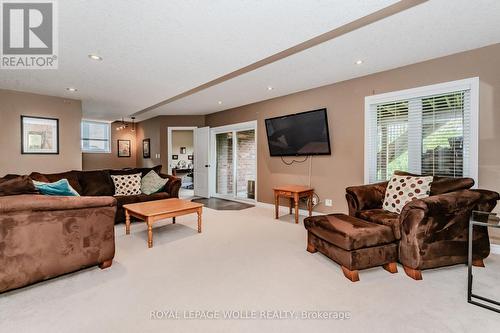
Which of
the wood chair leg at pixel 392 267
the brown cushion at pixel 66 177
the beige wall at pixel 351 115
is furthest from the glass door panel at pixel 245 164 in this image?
the wood chair leg at pixel 392 267

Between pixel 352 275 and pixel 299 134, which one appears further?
pixel 299 134

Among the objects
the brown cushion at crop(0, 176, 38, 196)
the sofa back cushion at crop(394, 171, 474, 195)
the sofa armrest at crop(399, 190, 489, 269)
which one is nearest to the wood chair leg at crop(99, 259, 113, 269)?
the brown cushion at crop(0, 176, 38, 196)

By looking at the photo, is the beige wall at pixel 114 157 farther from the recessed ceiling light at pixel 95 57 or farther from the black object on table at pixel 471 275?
the black object on table at pixel 471 275

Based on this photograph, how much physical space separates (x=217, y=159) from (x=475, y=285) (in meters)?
5.51

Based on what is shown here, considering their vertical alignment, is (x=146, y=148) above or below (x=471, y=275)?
Answer: above

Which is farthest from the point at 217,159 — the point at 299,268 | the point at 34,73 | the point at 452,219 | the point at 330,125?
the point at 452,219

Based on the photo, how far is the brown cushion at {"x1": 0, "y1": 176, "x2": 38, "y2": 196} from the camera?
196 centimetres

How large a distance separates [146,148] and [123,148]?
3.63ft

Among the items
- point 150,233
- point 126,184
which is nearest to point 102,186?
point 126,184

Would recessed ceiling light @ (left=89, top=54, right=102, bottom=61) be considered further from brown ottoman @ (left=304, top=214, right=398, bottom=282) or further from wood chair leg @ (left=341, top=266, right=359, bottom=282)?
wood chair leg @ (left=341, top=266, right=359, bottom=282)

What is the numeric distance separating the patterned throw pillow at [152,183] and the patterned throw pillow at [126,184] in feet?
0.35

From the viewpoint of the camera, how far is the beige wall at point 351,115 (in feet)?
8.89

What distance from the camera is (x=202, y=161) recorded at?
21.6 ft

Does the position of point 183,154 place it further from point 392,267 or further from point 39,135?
point 392,267
